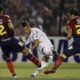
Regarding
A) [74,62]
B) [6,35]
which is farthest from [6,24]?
[74,62]

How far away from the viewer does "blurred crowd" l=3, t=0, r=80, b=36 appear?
2289 centimetres

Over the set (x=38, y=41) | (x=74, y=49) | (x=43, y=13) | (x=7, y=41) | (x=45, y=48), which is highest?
(x=7, y=41)

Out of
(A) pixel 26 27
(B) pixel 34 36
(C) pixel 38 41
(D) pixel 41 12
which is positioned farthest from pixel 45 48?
(D) pixel 41 12

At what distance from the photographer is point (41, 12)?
2366 centimetres

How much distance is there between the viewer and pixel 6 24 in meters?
14.8

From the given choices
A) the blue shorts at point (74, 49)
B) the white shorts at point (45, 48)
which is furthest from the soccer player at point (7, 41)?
the blue shorts at point (74, 49)

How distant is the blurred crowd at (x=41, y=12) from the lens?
22.9 m

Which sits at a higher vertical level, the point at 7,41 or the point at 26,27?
the point at 26,27

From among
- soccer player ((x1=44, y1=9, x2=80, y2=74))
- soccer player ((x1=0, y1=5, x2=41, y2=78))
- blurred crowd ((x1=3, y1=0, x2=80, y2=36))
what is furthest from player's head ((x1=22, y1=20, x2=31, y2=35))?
blurred crowd ((x1=3, y1=0, x2=80, y2=36))

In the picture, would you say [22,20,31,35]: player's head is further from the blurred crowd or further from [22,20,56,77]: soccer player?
the blurred crowd

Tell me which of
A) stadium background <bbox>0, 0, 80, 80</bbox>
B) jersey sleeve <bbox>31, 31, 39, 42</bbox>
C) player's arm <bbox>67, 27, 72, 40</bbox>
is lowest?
stadium background <bbox>0, 0, 80, 80</bbox>

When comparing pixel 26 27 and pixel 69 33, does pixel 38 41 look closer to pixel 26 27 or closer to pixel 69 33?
pixel 26 27

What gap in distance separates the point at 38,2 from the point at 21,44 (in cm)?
881

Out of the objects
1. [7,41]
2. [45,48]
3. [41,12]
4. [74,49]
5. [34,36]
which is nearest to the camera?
[74,49]
